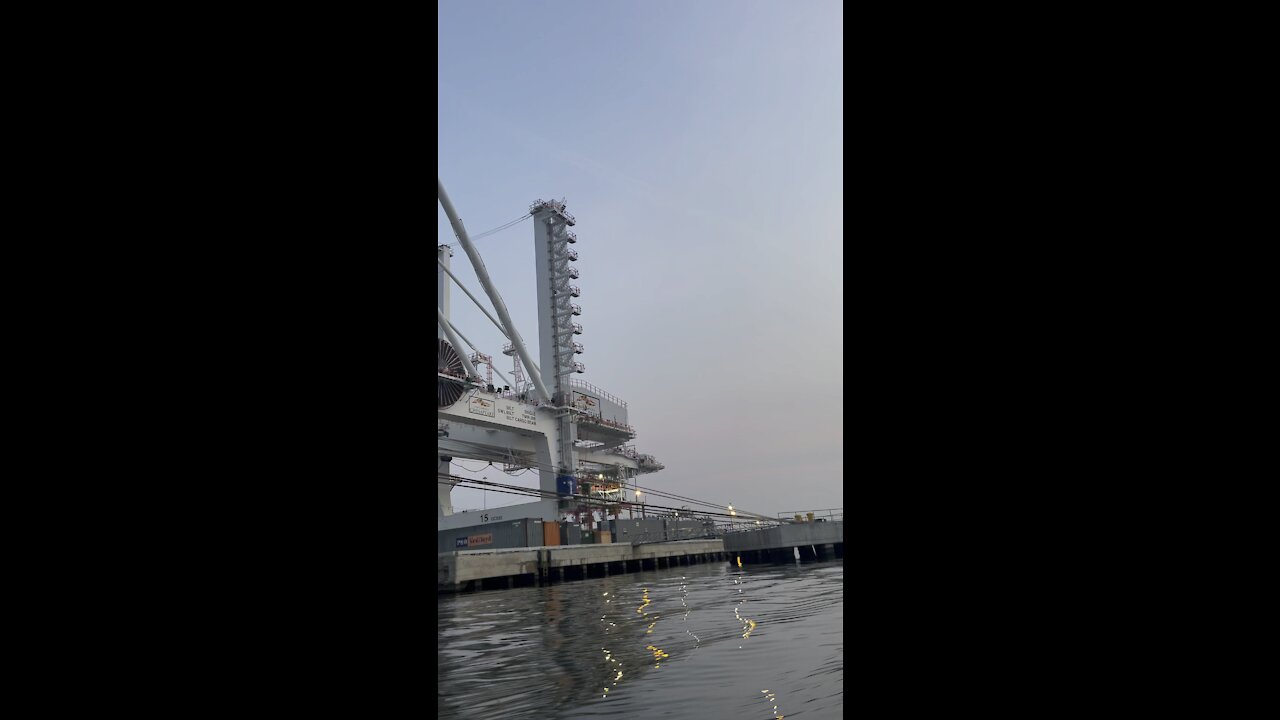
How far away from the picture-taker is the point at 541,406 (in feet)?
146

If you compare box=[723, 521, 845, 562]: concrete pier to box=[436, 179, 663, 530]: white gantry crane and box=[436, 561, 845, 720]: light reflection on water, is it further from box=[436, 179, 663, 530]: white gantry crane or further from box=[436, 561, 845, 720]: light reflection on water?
box=[436, 561, 845, 720]: light reflection on water

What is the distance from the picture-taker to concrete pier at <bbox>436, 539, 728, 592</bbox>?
30234mm

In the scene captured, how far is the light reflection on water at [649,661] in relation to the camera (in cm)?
709

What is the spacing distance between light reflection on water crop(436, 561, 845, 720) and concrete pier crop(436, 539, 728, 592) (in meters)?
10.4

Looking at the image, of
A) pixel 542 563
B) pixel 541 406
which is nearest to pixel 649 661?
pixel 542 563

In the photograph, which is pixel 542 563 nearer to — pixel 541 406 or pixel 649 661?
pixel 541 406

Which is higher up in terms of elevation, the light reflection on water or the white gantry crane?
the white gantry crane

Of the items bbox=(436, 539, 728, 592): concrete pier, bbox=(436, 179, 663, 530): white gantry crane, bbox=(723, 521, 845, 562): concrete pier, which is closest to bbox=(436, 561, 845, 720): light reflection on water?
bbox=(436, 539, 728, 592): concrete pier

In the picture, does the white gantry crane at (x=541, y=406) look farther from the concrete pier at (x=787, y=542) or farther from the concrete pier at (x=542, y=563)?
the concrete pier at (x=787, y=542)
